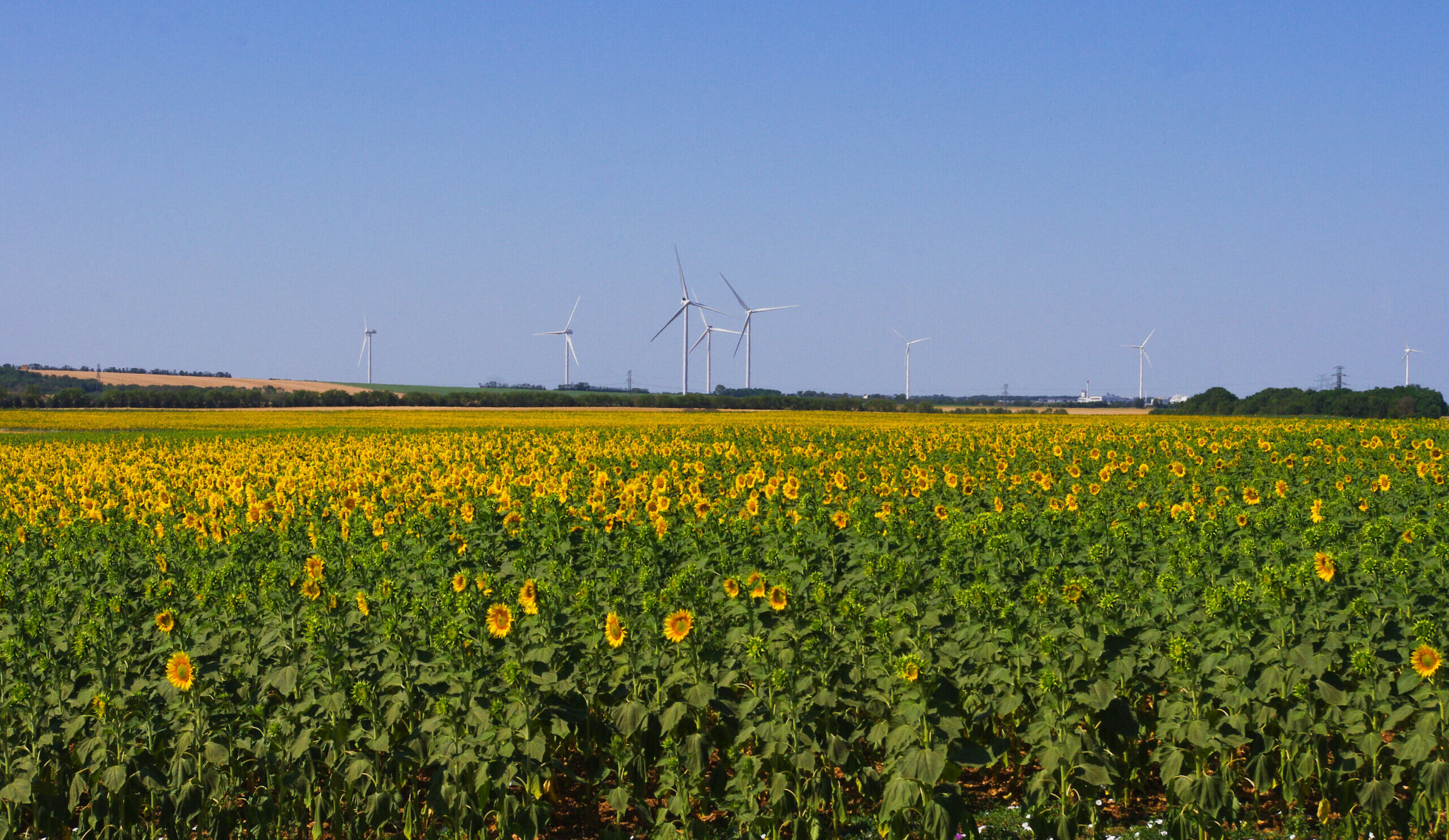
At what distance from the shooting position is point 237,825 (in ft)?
23.8

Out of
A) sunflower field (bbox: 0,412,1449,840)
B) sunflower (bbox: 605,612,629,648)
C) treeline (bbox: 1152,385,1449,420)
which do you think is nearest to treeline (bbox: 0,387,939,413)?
treeline (bbox: 1152,385,1449,420)

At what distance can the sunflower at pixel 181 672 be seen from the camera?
22.2ft

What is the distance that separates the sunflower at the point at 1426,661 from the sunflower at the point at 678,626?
15.3 feet

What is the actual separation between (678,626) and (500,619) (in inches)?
48.5

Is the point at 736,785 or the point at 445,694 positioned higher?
the point at 445,694

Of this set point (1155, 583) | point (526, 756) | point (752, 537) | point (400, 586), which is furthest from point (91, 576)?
point (1155, 583)

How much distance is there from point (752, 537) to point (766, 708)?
12.5 feet

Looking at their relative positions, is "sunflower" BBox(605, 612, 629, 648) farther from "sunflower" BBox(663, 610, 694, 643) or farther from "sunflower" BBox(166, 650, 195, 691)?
"sunflower" BBox(166, 650, 195, 691)

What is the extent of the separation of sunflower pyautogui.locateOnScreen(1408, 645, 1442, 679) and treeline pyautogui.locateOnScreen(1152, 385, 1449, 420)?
300 ft

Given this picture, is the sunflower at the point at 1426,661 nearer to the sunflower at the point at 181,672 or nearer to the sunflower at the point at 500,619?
the sunflower at the point at 500,619

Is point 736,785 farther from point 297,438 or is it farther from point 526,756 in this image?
point 297,438

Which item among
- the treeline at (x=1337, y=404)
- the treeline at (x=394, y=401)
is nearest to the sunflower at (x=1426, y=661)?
the treeline at (x=1337, y=404)

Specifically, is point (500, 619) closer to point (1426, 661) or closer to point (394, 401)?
point (1426, 661)

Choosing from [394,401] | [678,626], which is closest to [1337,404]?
[394,401]
